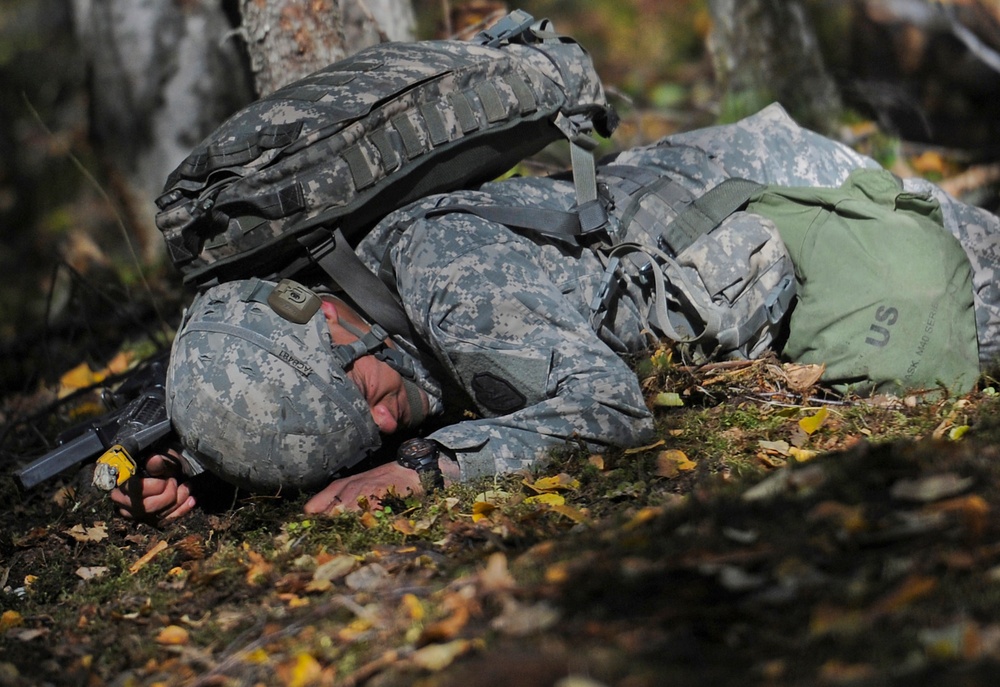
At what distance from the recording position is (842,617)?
2113 mm

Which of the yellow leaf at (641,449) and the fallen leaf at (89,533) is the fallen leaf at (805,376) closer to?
the yellow leaf at (641,449)

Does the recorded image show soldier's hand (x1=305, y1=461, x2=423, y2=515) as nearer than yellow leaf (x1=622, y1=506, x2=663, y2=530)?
No

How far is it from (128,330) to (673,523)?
16.4 feet

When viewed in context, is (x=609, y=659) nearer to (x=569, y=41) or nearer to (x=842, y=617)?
(x=842, y=617)

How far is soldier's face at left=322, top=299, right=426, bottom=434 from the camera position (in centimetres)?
404

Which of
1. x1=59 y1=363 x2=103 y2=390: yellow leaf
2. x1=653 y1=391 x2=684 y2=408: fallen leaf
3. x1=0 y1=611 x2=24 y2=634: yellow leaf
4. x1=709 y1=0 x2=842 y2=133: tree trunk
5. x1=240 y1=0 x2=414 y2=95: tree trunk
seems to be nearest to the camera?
x1=0 y1=611 x2=24 y2=634: yellow leaf

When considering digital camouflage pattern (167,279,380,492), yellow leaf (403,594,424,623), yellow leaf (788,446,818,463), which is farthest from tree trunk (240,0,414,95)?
yellow leaf (403,594,424,623)

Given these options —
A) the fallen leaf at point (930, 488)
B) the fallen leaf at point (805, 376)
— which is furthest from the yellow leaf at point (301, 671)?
the fallen leaf at point (805, 376)

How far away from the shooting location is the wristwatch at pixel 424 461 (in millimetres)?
3805

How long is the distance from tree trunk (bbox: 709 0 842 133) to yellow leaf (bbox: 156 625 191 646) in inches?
215

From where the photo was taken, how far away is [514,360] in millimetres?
3791

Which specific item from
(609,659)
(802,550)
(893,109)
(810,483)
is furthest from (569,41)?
(893,109)

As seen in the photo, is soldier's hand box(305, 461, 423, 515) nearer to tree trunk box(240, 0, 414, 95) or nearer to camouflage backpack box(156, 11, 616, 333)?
camouflage backpack box(156, 11, 616, 333)

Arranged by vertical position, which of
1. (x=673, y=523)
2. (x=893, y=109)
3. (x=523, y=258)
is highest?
(x=523, y=258)
